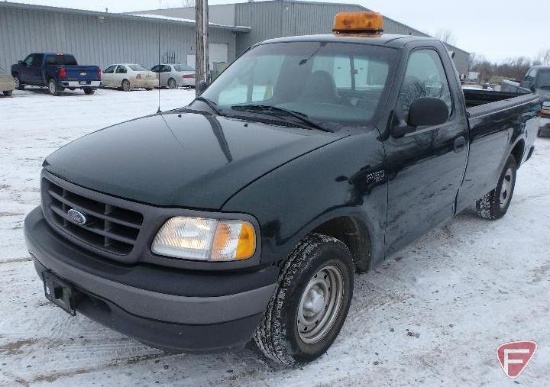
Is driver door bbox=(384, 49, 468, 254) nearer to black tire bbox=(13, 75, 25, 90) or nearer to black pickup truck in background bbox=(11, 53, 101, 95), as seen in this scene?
black pickup truck in background bbox=(11, 53, 101, 95)

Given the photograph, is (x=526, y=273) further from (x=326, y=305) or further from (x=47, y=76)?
(x=47, y=76)

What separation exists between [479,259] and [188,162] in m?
3.10

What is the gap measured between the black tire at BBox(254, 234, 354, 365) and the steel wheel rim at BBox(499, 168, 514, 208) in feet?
10.9

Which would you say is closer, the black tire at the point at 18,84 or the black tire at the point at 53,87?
the black tire at the point at 53,87

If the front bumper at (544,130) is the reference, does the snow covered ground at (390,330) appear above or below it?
below

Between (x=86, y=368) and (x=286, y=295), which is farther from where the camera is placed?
(x=86, y=368)

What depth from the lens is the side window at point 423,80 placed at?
337 cm

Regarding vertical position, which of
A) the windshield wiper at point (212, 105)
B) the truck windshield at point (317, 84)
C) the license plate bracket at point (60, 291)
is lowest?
the license plate bracket at point (60, 291)

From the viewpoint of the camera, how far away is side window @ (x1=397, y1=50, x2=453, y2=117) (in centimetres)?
337

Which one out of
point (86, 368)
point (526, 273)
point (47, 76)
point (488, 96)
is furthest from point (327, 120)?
point (47, 76)

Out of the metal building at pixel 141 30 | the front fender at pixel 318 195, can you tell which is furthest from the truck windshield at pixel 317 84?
the metal building at pixel 141 30

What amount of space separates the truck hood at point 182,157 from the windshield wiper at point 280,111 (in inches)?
5.1

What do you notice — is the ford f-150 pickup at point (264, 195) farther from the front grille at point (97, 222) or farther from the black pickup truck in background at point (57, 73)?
the black pickup truck in background at point (57, 73)

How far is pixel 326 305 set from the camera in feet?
9.46
